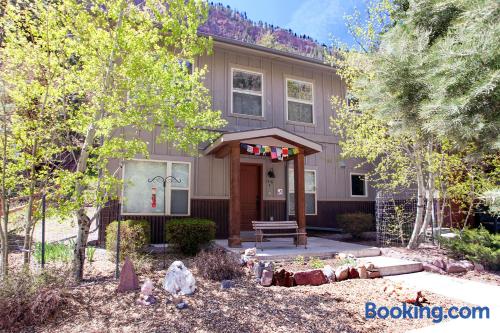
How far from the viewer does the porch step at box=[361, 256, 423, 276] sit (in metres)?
6.28

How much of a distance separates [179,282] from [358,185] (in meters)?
9.34

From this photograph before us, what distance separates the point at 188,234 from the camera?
703 cm

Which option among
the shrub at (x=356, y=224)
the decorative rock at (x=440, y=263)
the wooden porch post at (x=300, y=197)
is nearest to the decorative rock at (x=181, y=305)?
the wooden porch post at (x=300, y=197)

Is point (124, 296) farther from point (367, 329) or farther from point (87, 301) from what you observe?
point (367, 329)

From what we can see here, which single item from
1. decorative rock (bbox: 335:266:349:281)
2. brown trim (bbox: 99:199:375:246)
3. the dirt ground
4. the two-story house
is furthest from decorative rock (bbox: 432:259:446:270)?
brown trim (bbox: 99:199:375:246)

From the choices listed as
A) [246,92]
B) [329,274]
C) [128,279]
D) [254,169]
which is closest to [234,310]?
[128,279]

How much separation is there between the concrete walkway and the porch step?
0.42 ft

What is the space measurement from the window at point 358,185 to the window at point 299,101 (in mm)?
2978

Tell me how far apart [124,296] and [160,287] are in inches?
21.6

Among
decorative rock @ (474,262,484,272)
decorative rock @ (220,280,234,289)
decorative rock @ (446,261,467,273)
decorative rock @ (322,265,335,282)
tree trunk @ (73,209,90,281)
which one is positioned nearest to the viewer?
decorative rock @ (220,280,234,289)

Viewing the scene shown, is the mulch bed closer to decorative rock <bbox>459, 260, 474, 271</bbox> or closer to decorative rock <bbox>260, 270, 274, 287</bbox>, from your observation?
decorative rock <bbox>459, 260, 474, 271</bbox>

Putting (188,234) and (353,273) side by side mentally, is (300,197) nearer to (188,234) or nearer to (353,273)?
(353,273)

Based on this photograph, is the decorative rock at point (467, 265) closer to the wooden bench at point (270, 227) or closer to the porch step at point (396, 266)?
the porch step at point (396, 266)

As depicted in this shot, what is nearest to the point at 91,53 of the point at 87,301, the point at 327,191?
the point at 87,301
